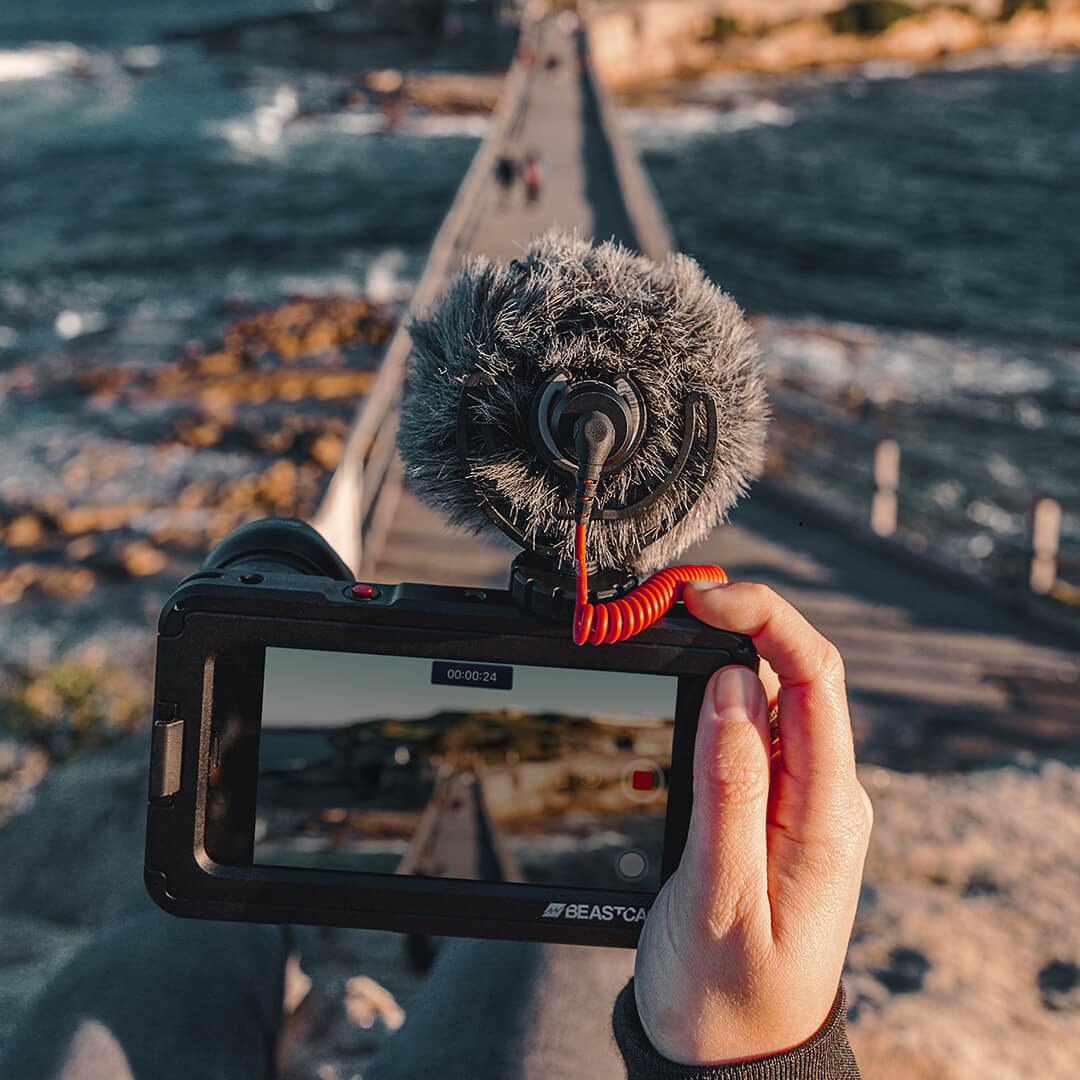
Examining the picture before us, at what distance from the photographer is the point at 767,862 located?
1.29 metres

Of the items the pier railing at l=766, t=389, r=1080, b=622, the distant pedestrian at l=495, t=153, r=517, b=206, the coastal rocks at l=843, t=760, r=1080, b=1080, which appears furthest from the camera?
the distant pedestrian at l=495, t=153, r=517, b=206

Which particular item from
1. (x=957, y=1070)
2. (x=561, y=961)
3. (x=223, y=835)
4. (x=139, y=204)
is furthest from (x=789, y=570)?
(x=139, y=204)

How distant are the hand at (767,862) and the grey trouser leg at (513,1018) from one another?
20.0 inches

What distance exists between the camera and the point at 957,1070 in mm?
2324

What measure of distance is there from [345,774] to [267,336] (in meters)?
19.2

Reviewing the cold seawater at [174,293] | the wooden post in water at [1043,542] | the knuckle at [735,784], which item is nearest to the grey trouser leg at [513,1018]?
the knuckle at [735,784]

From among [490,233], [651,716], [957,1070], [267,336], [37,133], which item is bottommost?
[37,133]

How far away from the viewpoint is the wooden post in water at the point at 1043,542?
282 inches

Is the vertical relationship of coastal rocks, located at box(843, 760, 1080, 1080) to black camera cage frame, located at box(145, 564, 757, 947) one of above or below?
below

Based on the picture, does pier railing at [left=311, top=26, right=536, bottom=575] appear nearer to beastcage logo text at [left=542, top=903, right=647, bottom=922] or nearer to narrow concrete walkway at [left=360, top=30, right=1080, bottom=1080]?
narrow concrete walkway at [left=360, top=30, right=1080, bottom=1080]

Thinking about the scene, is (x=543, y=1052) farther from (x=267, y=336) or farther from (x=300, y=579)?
(x=267, y=336)

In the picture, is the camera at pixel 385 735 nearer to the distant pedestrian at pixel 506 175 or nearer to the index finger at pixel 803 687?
the index finger at pixel 803 687

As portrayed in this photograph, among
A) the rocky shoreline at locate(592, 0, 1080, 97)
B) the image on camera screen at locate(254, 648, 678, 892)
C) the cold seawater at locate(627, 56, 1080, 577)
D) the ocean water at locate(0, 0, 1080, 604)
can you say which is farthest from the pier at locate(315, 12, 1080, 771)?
the rocky shoreline at locate(592, 0, 1080, 97)

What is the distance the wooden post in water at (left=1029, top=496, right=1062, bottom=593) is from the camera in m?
7.15
